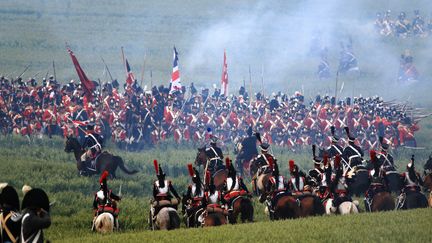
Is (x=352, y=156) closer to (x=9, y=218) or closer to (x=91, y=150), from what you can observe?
(x=91, y=150)

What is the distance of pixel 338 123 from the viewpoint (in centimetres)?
4662

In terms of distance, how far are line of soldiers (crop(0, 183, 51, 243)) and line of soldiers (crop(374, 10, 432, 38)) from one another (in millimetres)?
76777

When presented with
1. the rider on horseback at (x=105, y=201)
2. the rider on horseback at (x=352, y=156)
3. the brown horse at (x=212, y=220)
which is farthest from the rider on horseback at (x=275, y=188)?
the rider on horseback at (x=352, y=156)

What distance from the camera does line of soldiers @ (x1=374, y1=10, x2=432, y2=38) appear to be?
87.8m

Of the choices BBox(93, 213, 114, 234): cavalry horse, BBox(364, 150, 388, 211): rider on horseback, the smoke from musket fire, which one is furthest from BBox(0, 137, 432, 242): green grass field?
the smoke from musket fire

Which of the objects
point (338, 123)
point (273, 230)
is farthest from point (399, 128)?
point (273, 230)

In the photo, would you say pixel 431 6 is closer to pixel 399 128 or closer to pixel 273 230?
pixel 399 128

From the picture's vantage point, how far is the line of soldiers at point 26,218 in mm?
14047

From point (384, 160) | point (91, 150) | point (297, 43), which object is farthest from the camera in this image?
point (297, 43)

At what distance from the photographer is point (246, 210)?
23.2 meters

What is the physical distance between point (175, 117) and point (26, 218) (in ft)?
104

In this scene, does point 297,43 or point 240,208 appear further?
point 297,43

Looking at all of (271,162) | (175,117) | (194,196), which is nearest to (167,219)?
(194,196)

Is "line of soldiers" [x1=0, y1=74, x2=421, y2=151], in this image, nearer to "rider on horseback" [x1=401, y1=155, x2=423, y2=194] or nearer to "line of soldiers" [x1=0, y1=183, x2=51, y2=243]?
"rider on horseback" [x1=401, y1=155, x2=423, y2=194]
